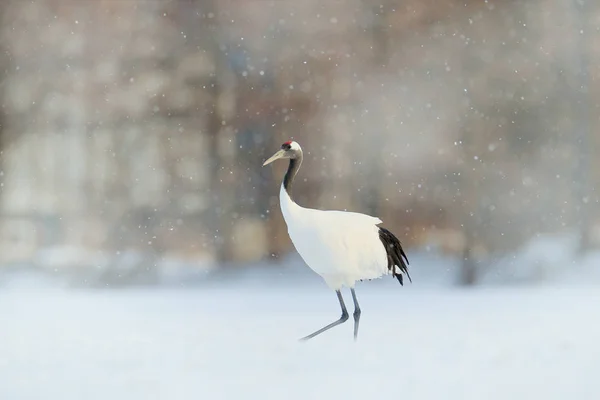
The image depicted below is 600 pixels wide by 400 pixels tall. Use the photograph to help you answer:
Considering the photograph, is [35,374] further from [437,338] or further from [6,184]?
[6,184]

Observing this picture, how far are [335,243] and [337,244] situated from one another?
13 millimetres

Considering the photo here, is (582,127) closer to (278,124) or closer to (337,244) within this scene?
(278,124)

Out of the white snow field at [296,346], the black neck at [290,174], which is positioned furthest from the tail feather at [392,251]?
the black neck at [290,174]

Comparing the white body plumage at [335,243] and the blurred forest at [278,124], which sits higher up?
the blurred forest at [278,124]

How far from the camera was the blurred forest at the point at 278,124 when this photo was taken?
6027 mm

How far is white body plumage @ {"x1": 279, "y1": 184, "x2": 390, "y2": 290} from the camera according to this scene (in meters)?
3.67

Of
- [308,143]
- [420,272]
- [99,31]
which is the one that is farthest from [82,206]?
[420,272]

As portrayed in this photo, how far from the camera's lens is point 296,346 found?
12.2 feet

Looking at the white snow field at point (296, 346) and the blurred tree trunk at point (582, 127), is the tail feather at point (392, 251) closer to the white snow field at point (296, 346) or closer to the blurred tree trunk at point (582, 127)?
the white snow field at point (296, 346)

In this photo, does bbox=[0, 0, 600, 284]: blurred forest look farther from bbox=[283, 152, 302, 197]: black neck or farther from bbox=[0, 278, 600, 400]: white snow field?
bbox=[283, 152, 302, 197]: black neck

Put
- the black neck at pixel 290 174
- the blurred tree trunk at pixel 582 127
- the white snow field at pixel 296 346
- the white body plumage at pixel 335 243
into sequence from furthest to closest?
the blurred tree trunk at pixel 582 127 < the black neck at pixel 290 174 < the white body plumage at pixel 335 243 < the white snow field at pixel 296 346

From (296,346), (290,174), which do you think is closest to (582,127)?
(290,174)

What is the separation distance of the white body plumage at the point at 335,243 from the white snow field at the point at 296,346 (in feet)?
1.32

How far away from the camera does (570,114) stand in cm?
604
